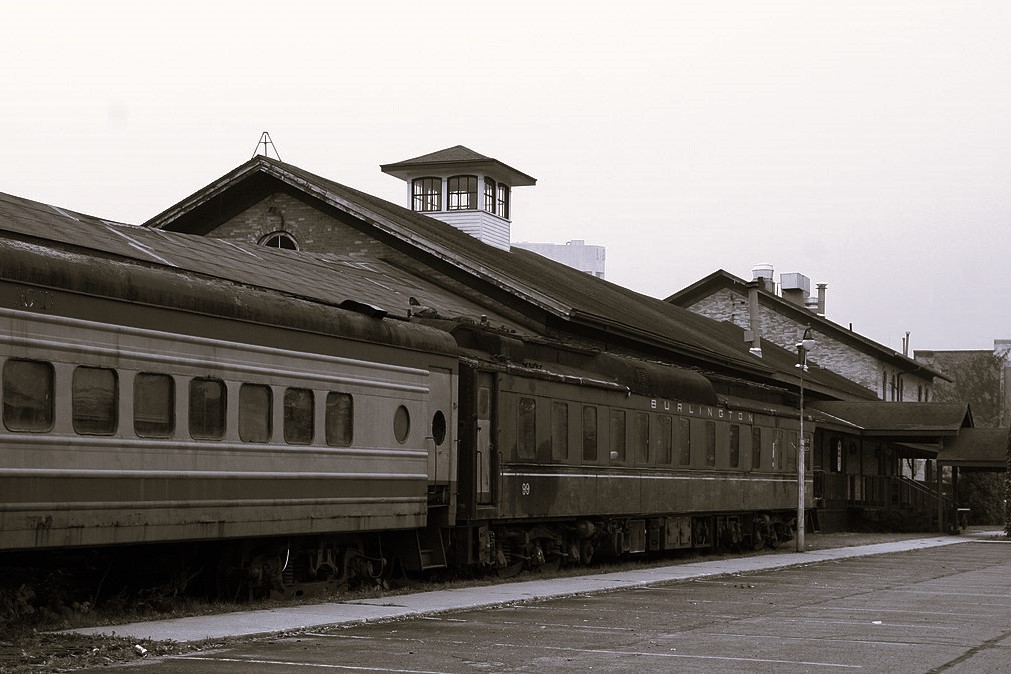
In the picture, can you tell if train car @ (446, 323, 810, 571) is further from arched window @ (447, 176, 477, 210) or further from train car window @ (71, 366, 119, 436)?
arched window @ (447, 176, 477, 210)

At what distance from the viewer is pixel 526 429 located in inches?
855

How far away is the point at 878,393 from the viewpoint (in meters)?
64.6

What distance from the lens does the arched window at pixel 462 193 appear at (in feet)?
144

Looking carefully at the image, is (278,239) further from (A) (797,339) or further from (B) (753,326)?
(A) (797,339)

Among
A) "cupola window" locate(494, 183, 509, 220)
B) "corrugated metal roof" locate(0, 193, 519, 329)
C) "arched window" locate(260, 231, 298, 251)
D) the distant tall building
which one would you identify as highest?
the distant tall building

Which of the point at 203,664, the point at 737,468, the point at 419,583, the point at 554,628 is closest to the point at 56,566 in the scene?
the point at 203,664

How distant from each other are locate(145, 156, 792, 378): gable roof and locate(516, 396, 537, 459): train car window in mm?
10056

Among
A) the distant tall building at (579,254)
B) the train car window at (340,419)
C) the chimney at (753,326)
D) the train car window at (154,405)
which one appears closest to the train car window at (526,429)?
the train car window at (340,419)

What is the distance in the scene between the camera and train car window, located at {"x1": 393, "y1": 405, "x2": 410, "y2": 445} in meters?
18.4

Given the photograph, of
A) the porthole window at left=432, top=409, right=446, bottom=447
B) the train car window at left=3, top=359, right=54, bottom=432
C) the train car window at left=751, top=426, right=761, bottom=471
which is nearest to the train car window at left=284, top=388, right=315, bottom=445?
the porthole window at left=432, top=409, right=446, bottom=447

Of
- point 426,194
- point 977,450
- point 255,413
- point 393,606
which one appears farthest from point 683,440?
point 977,450

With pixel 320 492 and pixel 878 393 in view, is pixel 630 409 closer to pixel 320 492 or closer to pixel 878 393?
pixel 320 492

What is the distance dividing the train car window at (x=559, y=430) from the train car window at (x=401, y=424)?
440 cm

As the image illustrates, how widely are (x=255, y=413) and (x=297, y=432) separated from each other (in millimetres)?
826
